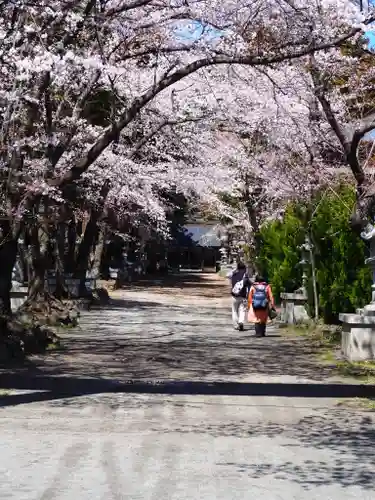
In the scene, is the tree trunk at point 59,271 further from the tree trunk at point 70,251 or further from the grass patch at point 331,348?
the grass patch at point 331,348

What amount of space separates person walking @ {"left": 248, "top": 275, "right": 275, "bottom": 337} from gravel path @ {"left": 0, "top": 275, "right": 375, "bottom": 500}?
2.69 meters

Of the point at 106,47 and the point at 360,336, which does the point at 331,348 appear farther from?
the point at 106,47

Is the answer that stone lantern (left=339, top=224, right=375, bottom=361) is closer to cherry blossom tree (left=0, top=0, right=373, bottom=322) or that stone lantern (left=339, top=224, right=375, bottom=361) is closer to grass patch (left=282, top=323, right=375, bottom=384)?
grass patch (left=282, top=323, right=375, bottom=384)

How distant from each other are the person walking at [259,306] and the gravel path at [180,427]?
2.69 metres

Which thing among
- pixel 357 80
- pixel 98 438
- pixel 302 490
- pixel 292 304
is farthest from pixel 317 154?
pixel 302 490

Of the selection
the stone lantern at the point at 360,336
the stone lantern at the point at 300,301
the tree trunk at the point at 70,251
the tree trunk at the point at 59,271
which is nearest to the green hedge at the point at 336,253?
the stone lantern at the point at 300,301

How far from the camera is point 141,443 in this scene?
8109mm

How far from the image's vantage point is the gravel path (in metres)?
6.55

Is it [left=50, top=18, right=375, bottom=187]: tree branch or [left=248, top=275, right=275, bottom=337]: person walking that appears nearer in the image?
[left=50, top=18, right=375, bottom=187]: tree branch

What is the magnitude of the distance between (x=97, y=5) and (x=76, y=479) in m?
7.51

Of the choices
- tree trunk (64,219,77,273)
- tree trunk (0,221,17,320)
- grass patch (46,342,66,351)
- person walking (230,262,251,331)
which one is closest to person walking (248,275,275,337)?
person walking (230,262,251,331)

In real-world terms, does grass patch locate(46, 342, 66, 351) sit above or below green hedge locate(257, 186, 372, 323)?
below

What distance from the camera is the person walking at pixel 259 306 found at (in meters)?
19.4

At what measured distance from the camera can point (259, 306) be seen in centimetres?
1933
